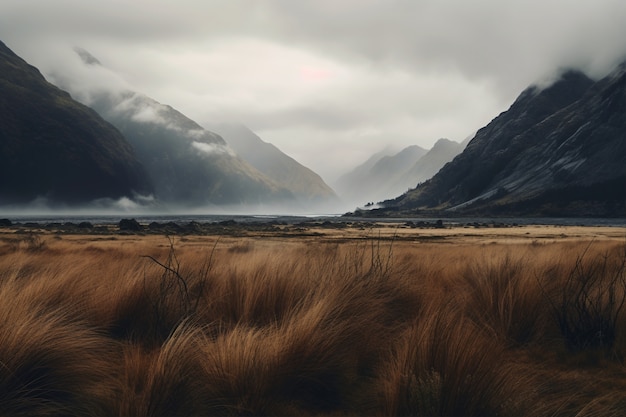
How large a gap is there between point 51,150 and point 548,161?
165217 millimetres

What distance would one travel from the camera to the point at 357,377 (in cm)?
360

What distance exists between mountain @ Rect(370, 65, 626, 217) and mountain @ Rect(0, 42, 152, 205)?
369ft

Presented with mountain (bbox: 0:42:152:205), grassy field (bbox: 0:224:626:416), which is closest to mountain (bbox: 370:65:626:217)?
mountain (bbox: 0:42:152:205)

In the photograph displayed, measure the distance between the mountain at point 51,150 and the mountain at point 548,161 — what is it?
112543 mm

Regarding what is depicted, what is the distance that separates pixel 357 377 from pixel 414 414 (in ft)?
3.08

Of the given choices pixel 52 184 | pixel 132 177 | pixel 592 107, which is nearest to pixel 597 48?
pixel 592 107

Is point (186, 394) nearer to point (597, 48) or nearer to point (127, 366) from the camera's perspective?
point (127, 366)

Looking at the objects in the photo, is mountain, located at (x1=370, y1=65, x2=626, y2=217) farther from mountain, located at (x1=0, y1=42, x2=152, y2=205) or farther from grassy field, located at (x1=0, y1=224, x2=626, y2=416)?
grassy field, located at (x1=0, y1=224, x2=626, y2=416)

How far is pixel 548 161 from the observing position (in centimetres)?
14450

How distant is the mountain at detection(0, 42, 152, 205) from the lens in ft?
507

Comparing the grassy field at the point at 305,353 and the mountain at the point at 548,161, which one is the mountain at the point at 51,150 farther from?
the grassy field at the point at 305,353

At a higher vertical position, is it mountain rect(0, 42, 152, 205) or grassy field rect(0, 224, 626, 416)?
mountain rect(0, 42, 152, 205)

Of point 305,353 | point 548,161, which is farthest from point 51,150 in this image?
point 305,353

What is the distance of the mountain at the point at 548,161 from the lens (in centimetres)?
12300
